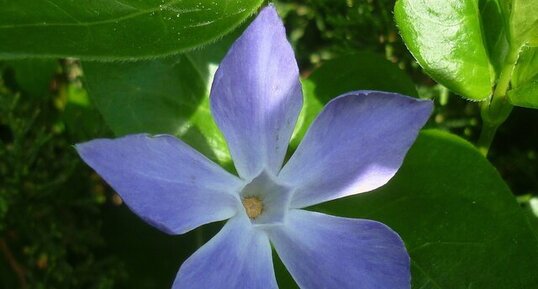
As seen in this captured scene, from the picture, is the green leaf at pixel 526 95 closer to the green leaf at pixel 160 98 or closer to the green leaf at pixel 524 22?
the green leaf at pixel 524 22

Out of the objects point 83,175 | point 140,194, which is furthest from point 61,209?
point 140,194

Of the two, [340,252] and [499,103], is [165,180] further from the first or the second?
[499,103]

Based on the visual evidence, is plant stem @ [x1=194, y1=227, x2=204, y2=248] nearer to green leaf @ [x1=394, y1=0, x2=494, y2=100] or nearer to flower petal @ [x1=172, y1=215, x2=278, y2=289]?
flower petal @ [x1=172, y1=215, x2=278, y2=289]

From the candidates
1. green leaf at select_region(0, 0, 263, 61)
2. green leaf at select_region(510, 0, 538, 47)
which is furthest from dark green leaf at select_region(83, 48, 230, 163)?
green leaf at select_region(510, 0, 538, 47)

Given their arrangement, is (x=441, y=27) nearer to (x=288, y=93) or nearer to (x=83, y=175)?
(x=288, y=93)

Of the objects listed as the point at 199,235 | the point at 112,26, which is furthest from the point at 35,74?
the point at 112,26

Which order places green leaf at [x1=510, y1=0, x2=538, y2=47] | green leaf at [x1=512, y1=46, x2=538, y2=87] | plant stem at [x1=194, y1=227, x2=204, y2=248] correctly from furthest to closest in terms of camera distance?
plant stem at [x1=194, y1=227, x2=204, y2=248] < green leaf at [x1=512, y1=46, x2=538, y2=87] < green leaf at [x1=510, y1=0, x2=538, y2=47]

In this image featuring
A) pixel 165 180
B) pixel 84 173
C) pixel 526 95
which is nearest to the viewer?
pixel 165 180
